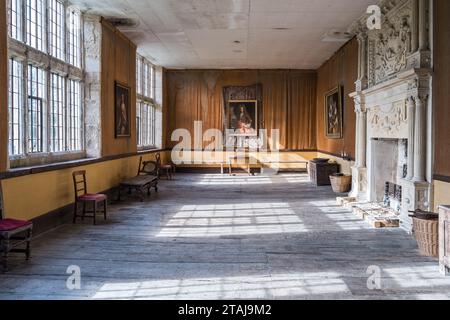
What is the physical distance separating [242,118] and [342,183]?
645 centimetres

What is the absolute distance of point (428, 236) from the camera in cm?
490

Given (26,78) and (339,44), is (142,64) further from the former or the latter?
(26,78)

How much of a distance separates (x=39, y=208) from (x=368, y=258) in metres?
4.76

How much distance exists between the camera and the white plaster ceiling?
8016 mm

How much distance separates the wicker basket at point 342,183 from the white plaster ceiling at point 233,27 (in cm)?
369

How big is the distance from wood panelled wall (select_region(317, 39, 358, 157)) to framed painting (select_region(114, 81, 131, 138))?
5.84m

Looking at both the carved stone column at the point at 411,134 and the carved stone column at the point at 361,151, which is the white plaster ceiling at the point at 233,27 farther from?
the carved stone column at the point at 411,134

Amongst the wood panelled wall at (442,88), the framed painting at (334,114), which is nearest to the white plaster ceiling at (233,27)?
the framed painting at (334,114)

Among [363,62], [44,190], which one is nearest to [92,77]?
[44,190]

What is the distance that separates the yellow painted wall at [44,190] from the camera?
541 centimetres

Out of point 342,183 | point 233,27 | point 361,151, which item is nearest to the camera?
point 361,151

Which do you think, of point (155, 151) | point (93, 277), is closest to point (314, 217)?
point (93, 277)

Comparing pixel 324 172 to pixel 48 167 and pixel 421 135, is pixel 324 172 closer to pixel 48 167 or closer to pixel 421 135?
pixel 421 135

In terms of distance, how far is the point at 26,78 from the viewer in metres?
6.07
